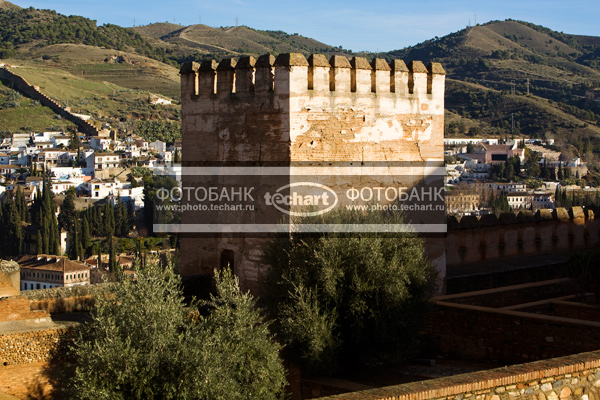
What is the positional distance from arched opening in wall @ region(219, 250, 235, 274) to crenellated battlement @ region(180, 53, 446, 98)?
172cm

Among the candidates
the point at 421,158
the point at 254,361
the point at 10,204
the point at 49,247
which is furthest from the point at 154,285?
the point at 10,204

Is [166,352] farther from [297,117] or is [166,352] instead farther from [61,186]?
[61,186]

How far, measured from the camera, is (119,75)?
112 meters

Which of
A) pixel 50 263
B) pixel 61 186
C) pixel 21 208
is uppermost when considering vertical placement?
pixel 61 186

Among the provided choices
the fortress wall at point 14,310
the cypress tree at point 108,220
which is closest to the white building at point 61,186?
the cypress tree at point 108,220

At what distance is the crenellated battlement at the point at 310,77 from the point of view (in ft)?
25.4

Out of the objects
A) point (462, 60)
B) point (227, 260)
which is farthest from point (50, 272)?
point (462, 60)

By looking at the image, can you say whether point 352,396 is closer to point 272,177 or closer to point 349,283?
point 349,283

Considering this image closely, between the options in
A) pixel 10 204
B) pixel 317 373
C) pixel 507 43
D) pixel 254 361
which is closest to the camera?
pixel 254 361

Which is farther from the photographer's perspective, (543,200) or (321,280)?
(543,200)

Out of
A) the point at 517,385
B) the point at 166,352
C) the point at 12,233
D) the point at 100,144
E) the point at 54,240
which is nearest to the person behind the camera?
the point at 517,385

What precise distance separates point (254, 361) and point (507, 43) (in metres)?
132

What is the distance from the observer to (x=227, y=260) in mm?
8555

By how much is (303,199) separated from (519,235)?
522 centimetres
